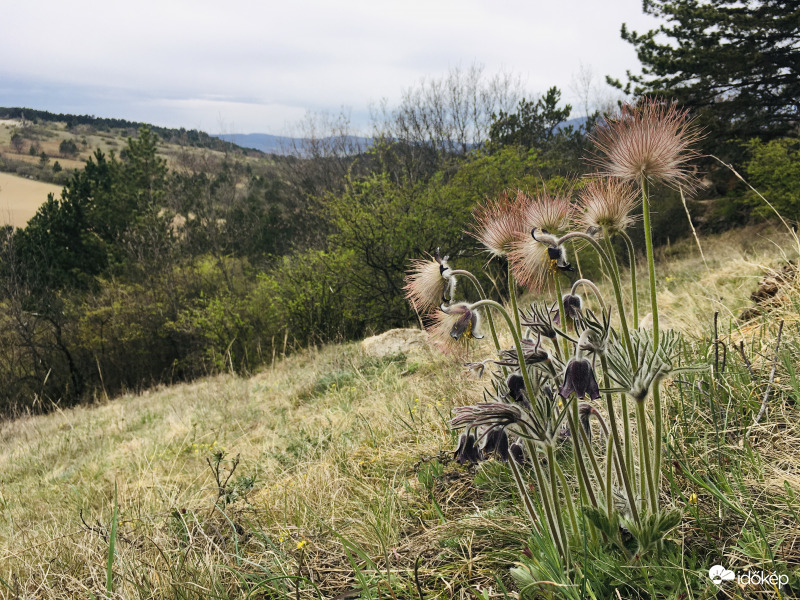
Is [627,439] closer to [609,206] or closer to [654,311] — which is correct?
[654,311]

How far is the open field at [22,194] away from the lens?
199ft

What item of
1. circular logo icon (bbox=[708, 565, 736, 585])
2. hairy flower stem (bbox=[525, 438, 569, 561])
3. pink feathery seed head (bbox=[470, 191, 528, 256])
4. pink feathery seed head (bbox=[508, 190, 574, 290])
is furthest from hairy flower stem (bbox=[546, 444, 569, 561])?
pink feathery seed head (bbox=[470, 191, 528, 256])

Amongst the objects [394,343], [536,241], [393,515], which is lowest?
[394,343]

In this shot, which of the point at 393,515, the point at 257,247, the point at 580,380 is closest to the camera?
the point at 580,380

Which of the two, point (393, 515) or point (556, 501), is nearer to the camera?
point (556, 501)

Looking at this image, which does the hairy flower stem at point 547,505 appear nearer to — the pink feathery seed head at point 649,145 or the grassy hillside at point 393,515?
the grassy hillside at point 393,515

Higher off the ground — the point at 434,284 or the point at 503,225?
the point at 503,225

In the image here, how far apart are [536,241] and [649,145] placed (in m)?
0.35

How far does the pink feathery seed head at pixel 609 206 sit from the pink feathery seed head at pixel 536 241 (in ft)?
0.20

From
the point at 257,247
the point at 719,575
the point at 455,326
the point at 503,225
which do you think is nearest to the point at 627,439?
the point at 719,575

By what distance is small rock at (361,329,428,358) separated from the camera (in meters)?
7.35

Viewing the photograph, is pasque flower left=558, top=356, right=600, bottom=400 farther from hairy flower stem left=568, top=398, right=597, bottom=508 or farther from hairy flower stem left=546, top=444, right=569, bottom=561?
hairy flower stem left=546, top=444, right=569, bottom=561

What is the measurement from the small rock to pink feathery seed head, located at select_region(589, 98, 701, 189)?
5.83 meters

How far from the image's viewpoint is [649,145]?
1159 millimetres
